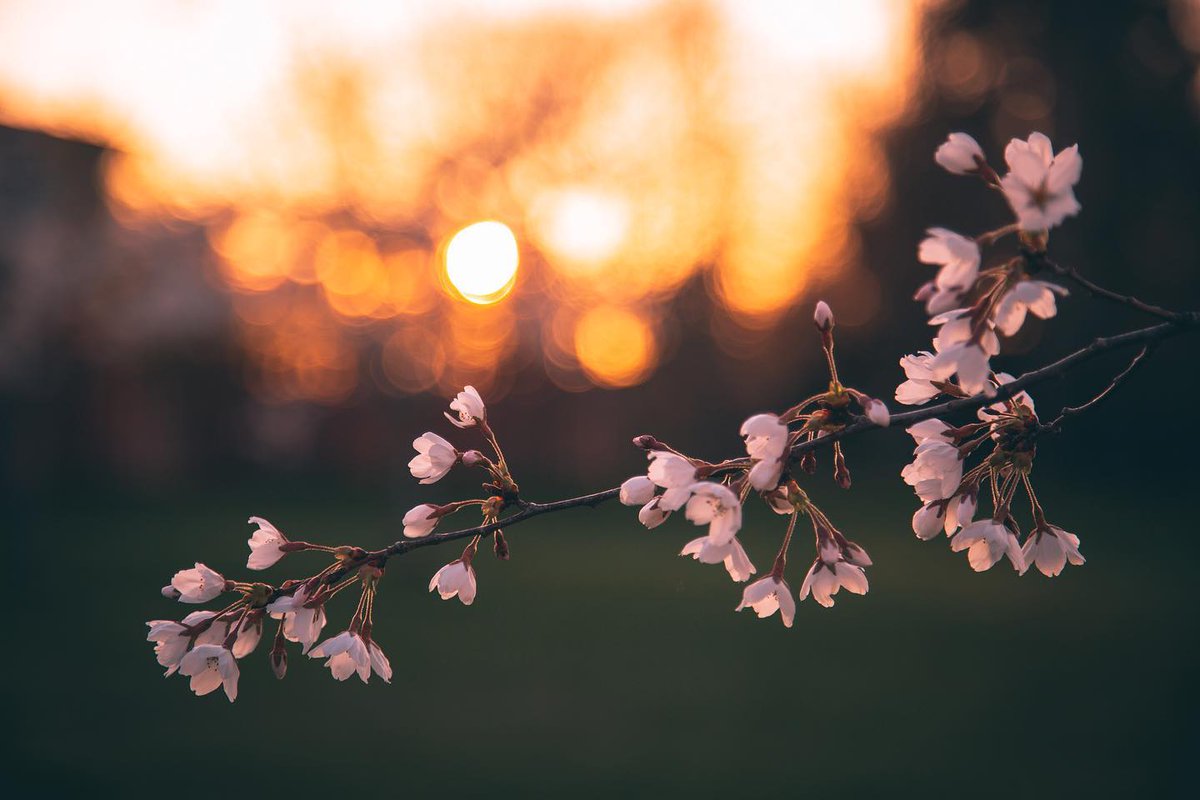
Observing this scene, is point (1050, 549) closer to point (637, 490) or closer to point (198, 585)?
point (637, 490)

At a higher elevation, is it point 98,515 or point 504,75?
point 504,75

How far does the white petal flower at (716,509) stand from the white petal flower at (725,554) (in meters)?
0.03

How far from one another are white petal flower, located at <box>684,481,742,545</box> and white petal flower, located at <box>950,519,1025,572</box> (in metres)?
0.51

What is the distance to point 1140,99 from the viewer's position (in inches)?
682

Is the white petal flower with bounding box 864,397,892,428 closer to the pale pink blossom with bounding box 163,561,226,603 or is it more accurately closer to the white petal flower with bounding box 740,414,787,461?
the white petal flower with bounding box 740,414,787,461

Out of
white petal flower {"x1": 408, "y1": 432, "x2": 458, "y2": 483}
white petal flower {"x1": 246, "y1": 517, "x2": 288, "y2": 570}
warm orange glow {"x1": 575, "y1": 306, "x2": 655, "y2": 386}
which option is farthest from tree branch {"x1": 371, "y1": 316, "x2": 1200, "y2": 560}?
warm orange glow {"x1": 575, "y1": 306, "x2": 655, "y2": 386}

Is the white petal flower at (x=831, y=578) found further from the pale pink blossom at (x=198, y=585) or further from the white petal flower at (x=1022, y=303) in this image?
the pale pink blossom at (x=198, y=585)

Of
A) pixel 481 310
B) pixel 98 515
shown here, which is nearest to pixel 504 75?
pixel 481 310

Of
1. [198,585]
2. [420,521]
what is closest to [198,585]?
[198,585]

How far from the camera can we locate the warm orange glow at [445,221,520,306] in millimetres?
16734

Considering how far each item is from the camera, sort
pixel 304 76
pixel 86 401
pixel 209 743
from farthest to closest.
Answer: pixel 86 401
pixel 304 76
pixel 209 743

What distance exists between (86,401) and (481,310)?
42.5ft

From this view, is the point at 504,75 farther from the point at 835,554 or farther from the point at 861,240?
the point at 835,554

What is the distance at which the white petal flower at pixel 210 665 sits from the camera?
5.84 feet
